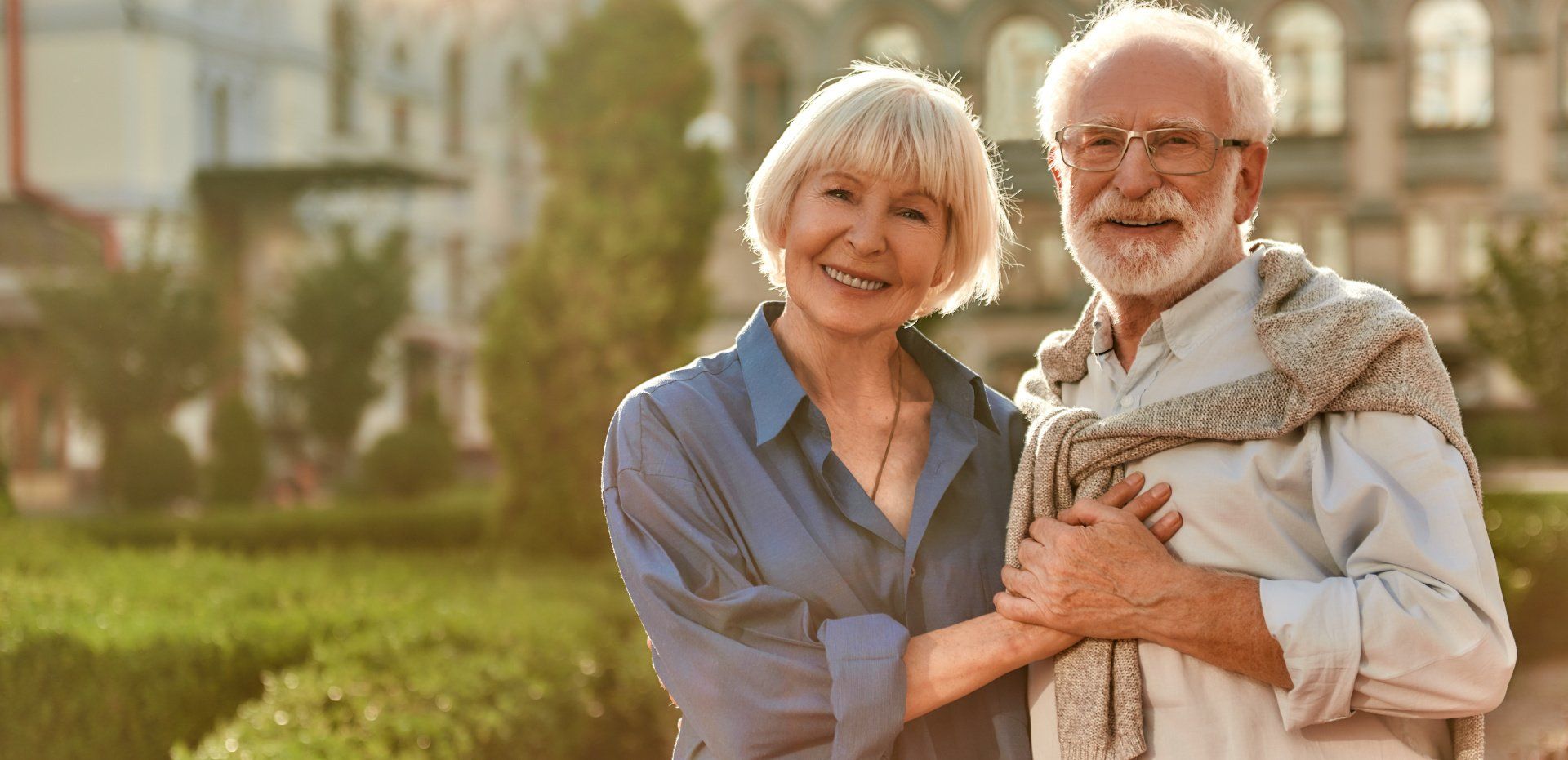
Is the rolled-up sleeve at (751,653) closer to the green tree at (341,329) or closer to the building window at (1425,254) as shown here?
the green tree at (341,329)

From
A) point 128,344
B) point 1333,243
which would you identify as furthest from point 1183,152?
point 1333,243

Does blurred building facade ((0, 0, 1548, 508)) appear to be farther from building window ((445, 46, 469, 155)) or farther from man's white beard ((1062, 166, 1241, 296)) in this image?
man's white beard ((1062, 166, 1241, 296))

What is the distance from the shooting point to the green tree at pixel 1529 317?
11.2 m

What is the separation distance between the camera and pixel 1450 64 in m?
19.4

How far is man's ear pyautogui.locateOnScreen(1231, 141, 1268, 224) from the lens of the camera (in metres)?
2.47

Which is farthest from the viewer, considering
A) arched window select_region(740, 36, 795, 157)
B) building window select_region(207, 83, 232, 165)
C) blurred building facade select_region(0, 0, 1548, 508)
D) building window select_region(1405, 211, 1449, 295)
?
arched window select_region(740, 36, 795, 157)

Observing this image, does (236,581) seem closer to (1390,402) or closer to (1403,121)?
(1390,402)

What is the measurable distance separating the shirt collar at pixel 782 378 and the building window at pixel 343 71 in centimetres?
1709

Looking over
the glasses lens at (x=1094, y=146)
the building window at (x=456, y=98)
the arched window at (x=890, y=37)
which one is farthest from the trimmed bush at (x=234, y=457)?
the glasses lens at (x=1094, y=146)

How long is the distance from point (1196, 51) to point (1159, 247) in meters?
A: 0.34

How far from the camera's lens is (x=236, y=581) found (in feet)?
25.8

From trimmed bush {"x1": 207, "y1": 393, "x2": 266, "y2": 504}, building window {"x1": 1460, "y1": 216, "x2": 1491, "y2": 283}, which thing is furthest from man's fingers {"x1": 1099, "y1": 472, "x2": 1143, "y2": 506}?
building window {"x1": 1460, "y1": 216, "x2": 1491, "y2": 283}

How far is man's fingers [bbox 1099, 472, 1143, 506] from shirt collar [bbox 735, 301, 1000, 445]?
428 millimetres

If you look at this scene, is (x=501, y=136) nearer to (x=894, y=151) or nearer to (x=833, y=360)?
(x=833, y=360)
